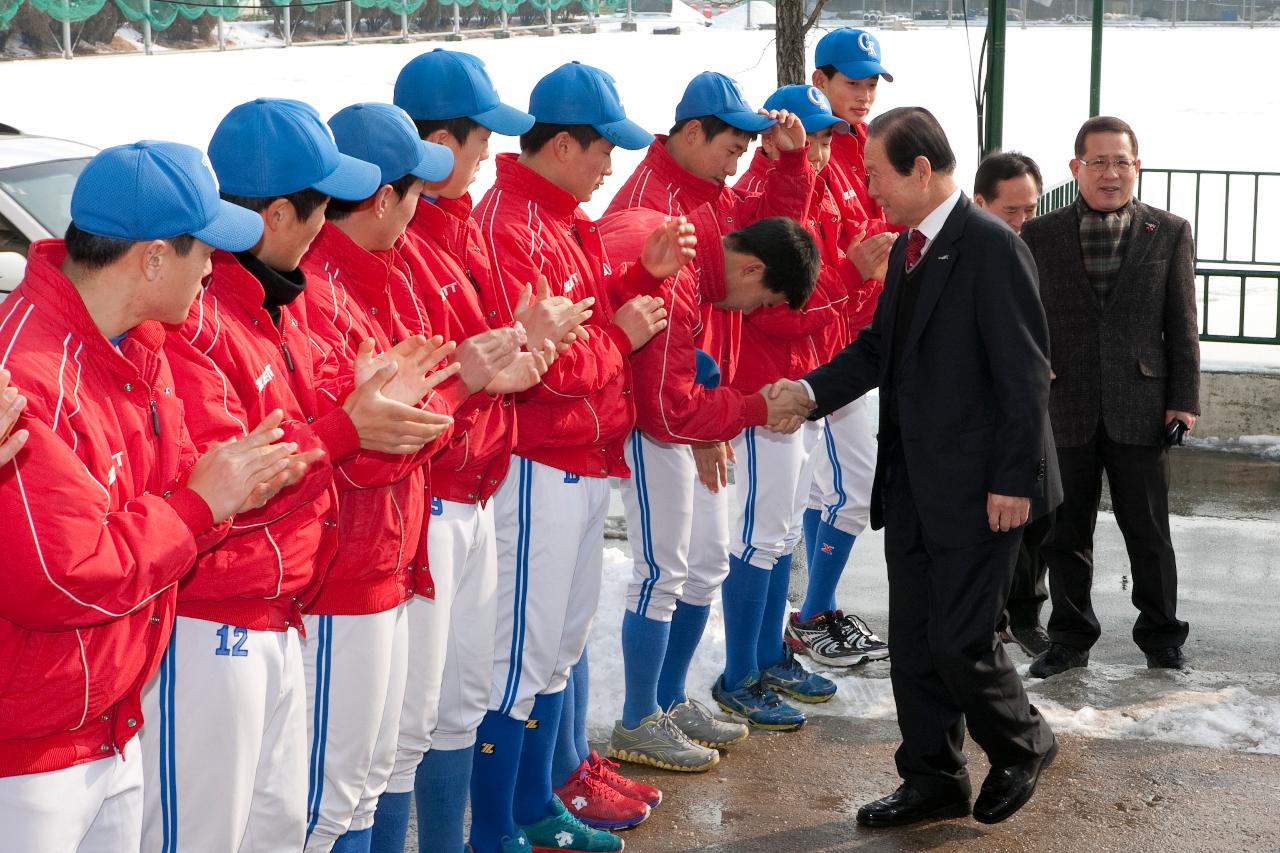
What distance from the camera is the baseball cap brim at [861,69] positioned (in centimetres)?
577

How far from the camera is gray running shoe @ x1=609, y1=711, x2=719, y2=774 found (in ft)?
15.3

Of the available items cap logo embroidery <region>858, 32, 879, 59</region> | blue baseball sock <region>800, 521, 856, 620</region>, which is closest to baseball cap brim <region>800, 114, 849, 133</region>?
cap logo embroidery <region>858, 32, 879, 59</region>

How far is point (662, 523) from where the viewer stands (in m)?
4.57

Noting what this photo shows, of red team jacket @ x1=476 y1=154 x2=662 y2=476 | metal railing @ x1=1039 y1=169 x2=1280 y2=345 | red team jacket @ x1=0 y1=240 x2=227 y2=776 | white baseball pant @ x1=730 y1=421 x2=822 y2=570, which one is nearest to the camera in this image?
red team jacket @ x1=0 y1=240 x2=227 y2=776

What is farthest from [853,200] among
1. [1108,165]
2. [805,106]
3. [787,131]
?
[1108,165]

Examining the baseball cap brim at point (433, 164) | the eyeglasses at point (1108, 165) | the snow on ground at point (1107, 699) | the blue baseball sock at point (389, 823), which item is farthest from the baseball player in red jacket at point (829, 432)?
the blue baseball sock at point (389, 823)

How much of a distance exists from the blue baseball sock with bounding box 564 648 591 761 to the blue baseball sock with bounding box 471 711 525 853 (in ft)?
1.56

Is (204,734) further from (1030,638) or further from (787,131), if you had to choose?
(1030,638)

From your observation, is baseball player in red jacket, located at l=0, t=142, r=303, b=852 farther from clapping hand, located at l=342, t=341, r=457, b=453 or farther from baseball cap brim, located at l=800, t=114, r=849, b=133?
baseball cap brim, located at l=800, t=114, r=849, b=133

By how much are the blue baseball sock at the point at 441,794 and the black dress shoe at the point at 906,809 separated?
Result: 4.19 ft

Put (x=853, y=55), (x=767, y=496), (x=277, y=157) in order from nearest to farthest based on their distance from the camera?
(x=277, y=157) < (x=767, y=496) < (x=853, y=55)

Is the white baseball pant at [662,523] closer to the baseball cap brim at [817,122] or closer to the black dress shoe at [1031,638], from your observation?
the baseball cap brim at [817,122]

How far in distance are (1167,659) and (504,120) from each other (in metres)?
3.30

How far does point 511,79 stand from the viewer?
15484mm
